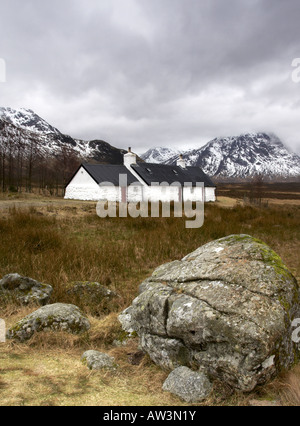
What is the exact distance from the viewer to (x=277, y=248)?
1084cm

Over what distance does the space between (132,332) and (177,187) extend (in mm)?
36242

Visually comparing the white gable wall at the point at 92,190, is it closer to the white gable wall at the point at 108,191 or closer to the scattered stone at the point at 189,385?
the white gable wall at the point at 108,191

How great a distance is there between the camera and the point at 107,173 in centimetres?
3488

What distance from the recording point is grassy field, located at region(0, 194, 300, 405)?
280cm

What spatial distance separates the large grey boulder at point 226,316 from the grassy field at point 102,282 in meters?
0.19

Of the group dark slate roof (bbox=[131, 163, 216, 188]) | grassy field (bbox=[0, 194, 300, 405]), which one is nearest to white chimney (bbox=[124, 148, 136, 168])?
dark slate roof (bbox=[131, 163, 216, 188])

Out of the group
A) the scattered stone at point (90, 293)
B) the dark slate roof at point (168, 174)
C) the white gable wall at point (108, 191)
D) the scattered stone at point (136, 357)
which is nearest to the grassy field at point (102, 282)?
the scattered stone at point (136, 357)

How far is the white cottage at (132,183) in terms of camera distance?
3369cm

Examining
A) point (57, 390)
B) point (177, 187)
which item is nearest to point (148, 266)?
point (57, 390)

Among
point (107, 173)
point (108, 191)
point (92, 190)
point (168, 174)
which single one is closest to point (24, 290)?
point (108, 191)

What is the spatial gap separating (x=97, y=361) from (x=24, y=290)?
8.21 feet

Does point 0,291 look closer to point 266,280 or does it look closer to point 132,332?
point 132,332

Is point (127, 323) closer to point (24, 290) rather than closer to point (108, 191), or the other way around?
point (24, 290)

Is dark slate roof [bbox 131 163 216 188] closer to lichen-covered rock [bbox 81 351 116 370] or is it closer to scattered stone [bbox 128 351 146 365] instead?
scattered stone [bbox 128 351 146 365]
